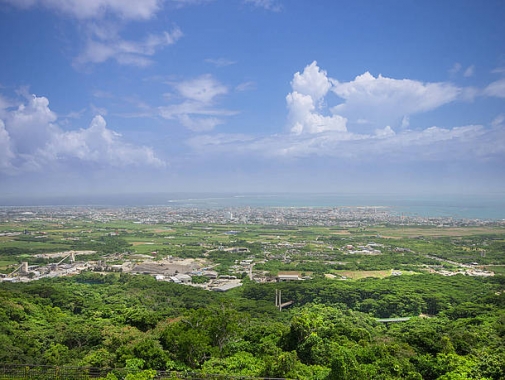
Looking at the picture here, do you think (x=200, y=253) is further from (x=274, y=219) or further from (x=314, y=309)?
(x=274, y=219)

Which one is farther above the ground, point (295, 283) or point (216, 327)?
point (216, 327)

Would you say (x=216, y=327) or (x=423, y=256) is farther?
(x=423, y=256)

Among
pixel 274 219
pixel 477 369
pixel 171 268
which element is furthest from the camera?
pixel 274 219

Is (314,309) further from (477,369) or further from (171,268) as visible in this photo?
(171,268)

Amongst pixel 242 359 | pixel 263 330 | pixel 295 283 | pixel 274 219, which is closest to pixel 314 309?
pixel 295 283

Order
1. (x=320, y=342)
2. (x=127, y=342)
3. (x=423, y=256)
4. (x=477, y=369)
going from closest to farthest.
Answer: (x=477, y=369)
(x=320, y=342)
(x=127, y=342)
(x=423, y=256)

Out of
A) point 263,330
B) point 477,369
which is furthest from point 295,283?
point 477,369
